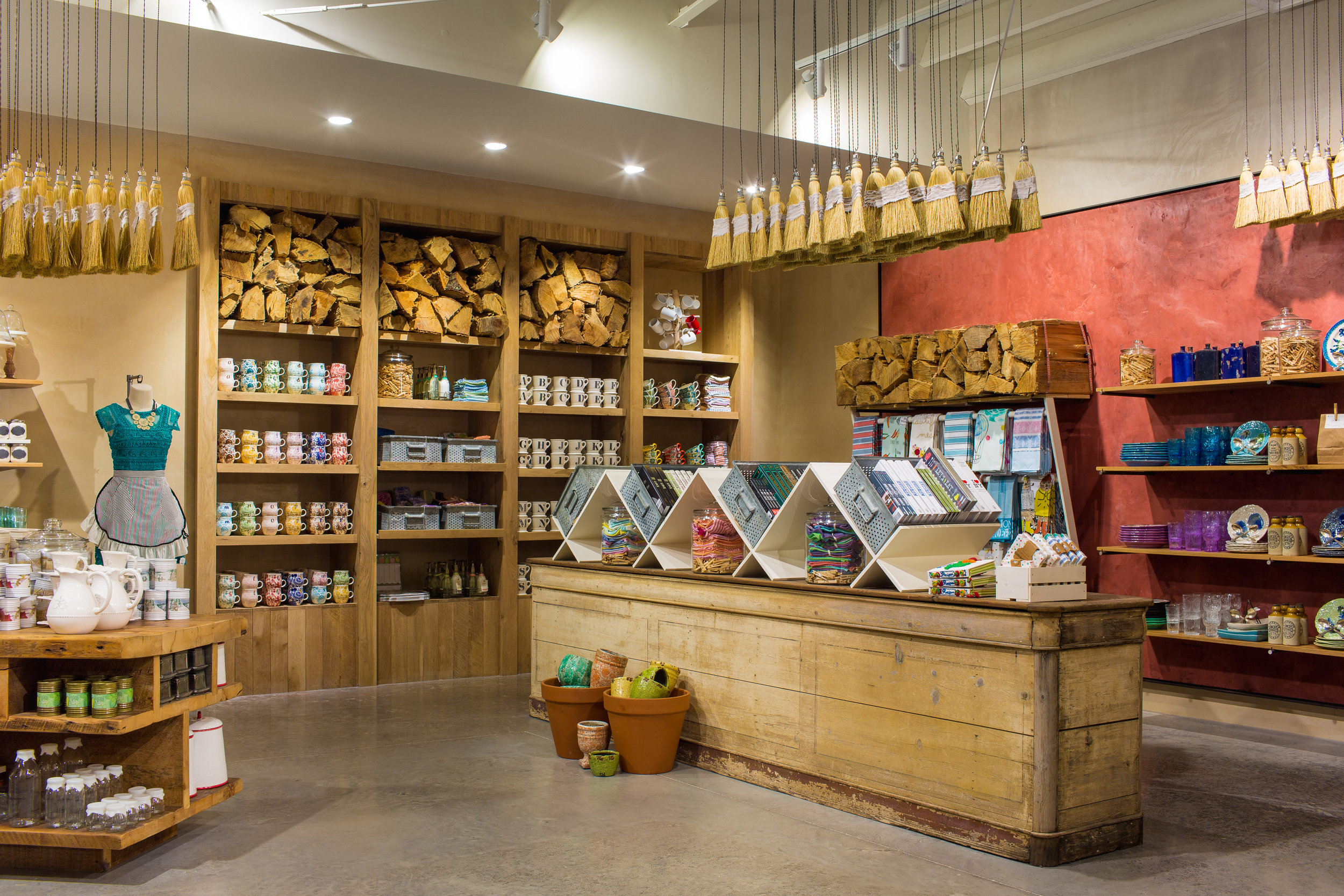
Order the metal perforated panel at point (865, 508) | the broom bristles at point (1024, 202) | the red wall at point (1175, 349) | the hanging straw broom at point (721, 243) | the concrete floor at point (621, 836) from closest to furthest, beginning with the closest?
the concrete floor at point (621, 836) → the metal perforated panel at point (865, 508) → the broom bristles at point (1024, 202) → the hanging straw broom at point (721, 243) → the red wall at point (1175, 349)

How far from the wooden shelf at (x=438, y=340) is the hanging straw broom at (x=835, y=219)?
11.3 ft

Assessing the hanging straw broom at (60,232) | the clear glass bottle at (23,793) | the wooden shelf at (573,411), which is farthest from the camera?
the wooden shelf at (573,411)

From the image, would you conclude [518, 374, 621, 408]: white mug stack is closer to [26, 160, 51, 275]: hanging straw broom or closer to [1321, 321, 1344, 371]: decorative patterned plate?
[26, 160, 51, 275]: hanging straw broom

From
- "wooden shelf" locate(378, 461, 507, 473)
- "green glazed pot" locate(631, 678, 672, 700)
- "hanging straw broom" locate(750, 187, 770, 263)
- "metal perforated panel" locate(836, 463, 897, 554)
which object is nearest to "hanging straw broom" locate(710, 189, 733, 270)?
"hanging straw broom" locate(750, 187, 770, 263)

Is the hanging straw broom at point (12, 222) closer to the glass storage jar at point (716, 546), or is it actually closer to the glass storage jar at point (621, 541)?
the glass storage jar at point (621, 541)

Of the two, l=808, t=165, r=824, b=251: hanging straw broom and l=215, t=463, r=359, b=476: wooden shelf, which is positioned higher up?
l=808, t=165, r=824, b=251: hanging straw broom

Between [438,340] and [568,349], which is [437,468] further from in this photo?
[568,349]

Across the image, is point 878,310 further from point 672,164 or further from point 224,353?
point 224,353

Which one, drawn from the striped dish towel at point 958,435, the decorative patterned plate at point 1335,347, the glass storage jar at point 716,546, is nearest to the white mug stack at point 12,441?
the glass storage jar at point 716,546

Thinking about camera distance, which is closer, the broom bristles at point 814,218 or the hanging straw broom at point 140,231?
the hanging straw broom at point 140,231

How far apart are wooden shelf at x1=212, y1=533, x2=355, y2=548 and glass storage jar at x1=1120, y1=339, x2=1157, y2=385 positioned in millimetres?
5041

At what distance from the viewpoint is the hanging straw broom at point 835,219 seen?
508 centimetres

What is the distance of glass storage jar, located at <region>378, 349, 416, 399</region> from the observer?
7.65 metres

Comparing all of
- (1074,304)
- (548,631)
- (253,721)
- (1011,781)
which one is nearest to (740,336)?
(1074,304)
